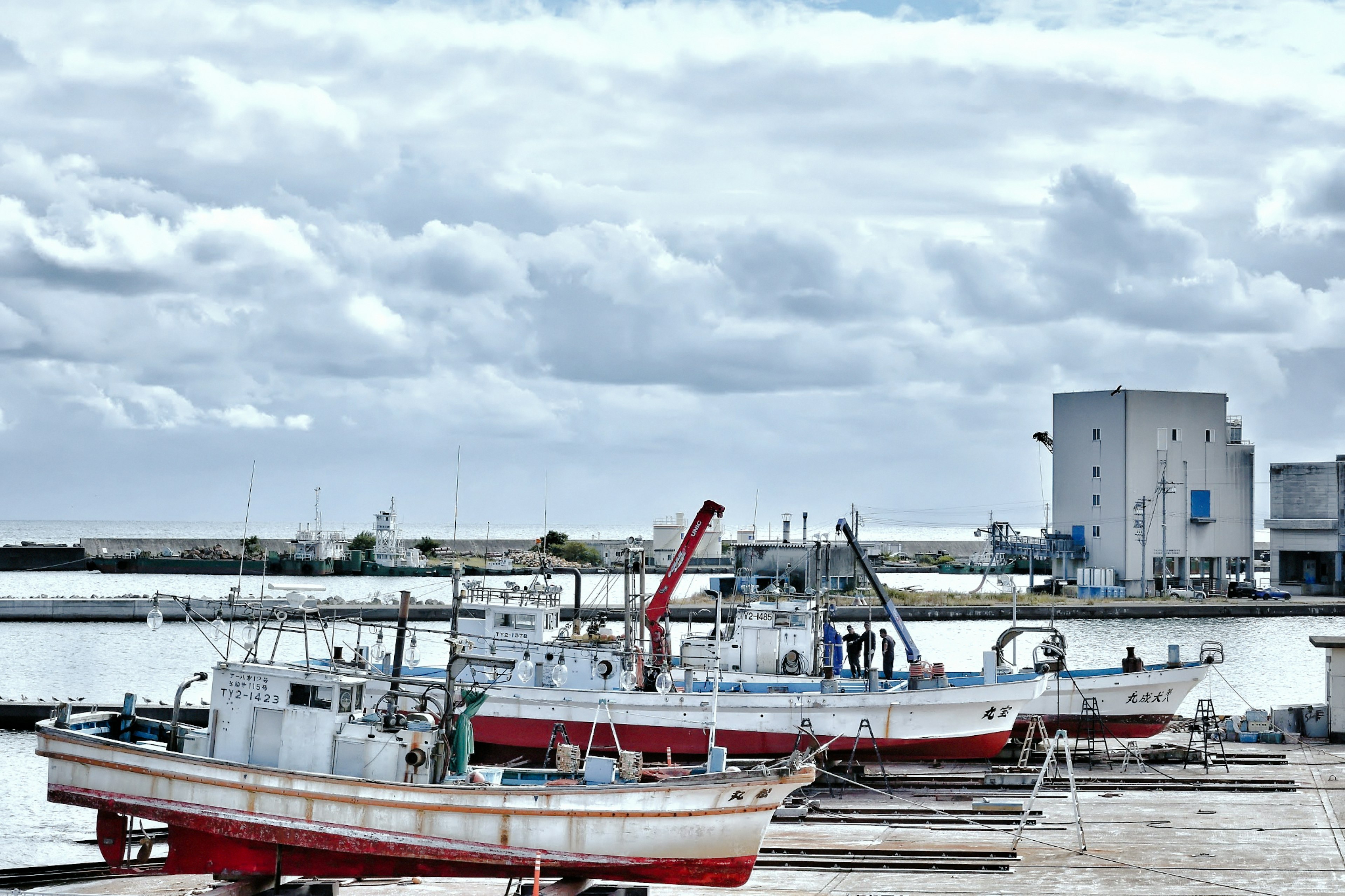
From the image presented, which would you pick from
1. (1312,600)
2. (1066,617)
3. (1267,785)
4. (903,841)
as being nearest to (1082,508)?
(1066,617)

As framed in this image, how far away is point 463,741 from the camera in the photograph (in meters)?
19.4

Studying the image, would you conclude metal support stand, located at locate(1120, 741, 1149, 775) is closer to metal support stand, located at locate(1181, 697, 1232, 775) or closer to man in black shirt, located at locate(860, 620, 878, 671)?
metal support stand, located at locate(1181, 697, 1232, 775)

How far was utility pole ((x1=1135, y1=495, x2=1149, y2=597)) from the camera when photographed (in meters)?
81.8

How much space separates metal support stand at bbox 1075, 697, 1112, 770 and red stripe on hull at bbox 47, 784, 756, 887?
484 inches

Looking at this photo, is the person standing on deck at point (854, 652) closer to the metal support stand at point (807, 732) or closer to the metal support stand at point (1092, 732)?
the metal support stand at point (807, 732)

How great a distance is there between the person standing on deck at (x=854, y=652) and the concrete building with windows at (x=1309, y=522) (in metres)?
62.6

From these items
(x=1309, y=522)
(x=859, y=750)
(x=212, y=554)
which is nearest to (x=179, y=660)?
(x=859, y=750)

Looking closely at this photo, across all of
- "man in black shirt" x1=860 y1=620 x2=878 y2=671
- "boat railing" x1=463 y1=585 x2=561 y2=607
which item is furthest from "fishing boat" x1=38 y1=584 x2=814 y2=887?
"man in black shirt" x1=860 y1=620 x2=878 y2=671

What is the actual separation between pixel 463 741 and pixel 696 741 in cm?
1084

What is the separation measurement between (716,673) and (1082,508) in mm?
66775

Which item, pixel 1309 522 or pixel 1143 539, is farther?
pixel 1309 522

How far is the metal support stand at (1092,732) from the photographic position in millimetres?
28234

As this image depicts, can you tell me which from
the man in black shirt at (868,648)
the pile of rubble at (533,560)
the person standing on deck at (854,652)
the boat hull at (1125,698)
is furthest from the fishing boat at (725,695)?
the pile of rubble at (533,560)

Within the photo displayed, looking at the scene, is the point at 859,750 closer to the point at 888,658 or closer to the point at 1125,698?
the point at 888,658
